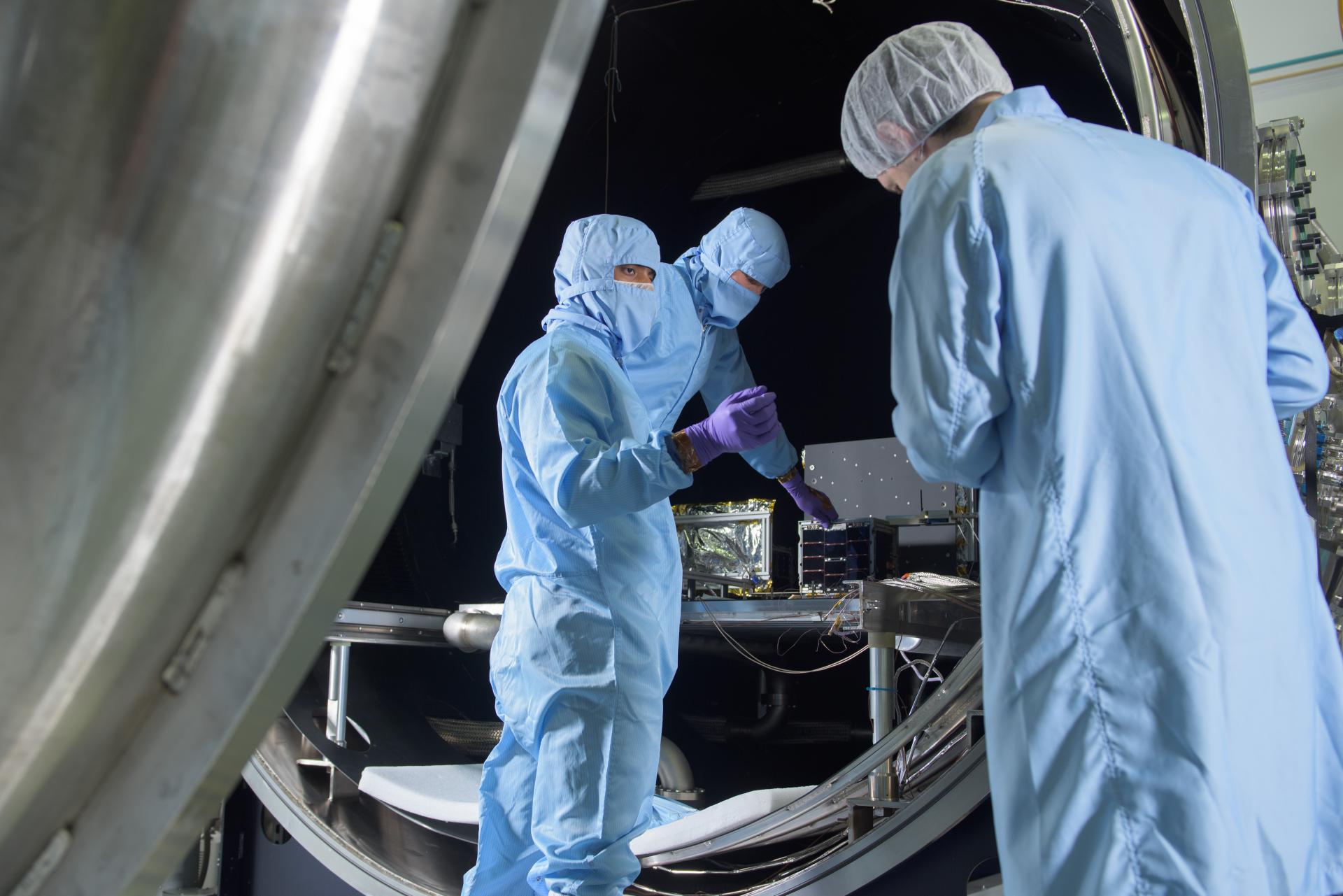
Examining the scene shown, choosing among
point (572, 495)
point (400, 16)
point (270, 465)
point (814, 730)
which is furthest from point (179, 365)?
point (814, 730)

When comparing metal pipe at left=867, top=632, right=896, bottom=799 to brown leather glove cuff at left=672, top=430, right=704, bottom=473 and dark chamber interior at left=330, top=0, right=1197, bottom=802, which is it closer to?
brown leather glove cuff at left=672, top=430, right=704, bottom=473

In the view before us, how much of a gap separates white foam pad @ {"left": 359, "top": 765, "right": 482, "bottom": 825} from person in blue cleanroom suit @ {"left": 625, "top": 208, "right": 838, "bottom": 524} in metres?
0.93

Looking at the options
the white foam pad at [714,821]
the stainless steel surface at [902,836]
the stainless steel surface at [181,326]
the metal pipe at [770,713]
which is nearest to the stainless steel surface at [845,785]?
the white foam pad at [714,821]

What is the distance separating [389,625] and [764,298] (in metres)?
1.93

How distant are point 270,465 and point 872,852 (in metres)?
1.25

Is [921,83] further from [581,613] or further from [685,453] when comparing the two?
[581,613]

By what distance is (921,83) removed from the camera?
1.22 metres

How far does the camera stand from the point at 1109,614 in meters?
0.87

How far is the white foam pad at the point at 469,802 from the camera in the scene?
182 centimetres

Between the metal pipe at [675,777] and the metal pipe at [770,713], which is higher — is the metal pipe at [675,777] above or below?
below

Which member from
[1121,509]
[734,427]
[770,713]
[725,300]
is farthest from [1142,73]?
[770,713]

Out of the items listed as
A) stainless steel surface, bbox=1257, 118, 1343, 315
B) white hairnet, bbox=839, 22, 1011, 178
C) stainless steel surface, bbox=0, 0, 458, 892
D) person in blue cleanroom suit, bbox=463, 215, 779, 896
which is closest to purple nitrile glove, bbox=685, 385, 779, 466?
person in blue cleanroom suit, bbox=463, 215, 779, 896

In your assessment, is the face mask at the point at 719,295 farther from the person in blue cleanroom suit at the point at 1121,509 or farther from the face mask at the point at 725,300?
the person in blue cleanroom suit at the point at 1121,509

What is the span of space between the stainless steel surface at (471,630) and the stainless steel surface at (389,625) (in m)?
0.05
